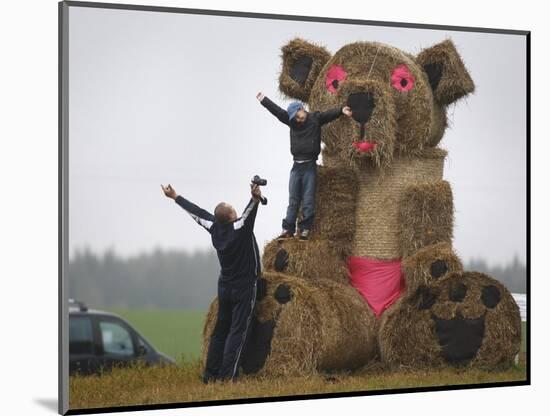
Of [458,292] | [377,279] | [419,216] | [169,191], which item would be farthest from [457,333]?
[169,191]

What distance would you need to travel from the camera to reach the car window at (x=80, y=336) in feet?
28.8

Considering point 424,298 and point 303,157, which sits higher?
point 303,157

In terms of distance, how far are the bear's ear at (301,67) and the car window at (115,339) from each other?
2194 mm

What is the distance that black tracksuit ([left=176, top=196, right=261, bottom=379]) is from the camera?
9055mm

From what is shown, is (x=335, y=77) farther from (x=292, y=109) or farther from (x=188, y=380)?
(x=188, y=380)

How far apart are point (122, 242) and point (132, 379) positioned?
39.7 inches

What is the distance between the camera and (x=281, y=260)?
9523 millimetres

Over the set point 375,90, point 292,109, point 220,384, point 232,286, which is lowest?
point 220,384

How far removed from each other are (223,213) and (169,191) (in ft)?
1.41

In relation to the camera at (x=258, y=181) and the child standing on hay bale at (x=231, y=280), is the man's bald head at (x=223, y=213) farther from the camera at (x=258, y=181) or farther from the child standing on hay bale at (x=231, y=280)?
the camera at (x=258, y=181)

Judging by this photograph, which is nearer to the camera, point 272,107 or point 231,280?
point 231,280

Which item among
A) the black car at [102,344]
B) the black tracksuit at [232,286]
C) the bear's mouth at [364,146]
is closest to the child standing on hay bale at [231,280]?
the black tracksuit at [232,286]

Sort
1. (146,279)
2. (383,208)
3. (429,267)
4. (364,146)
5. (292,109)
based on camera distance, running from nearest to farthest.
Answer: (146,279), (292,109), (364,146), (429,267), (383,208)

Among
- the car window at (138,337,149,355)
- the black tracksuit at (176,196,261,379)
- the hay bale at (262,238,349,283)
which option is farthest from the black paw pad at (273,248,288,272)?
the car window at (138,337,149,355)
